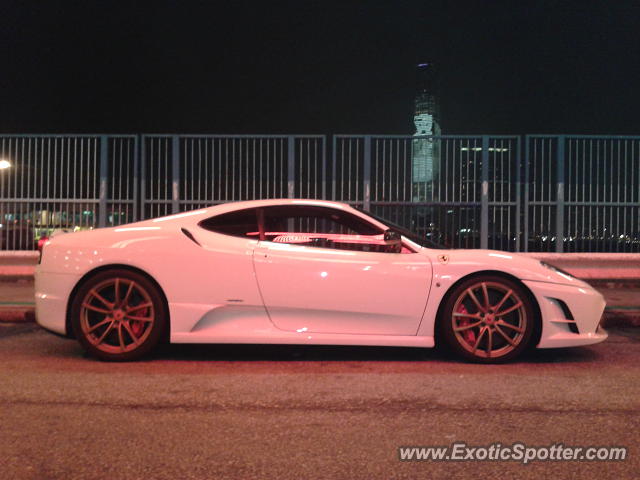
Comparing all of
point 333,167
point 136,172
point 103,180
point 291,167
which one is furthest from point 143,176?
point 333,167

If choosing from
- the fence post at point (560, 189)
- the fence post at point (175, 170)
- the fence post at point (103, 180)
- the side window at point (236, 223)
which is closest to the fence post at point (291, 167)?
the fence post at point (175, 170)

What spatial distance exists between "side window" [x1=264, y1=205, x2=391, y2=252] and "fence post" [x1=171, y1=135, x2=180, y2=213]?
8207mm

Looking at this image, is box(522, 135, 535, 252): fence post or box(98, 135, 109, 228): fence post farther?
box(98, 135, 109, 228): fence post

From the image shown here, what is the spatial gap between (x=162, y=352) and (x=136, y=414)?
6.18 ft

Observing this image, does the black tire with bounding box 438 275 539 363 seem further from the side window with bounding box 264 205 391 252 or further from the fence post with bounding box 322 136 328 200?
the fence post with bounding box 322 136 328 200

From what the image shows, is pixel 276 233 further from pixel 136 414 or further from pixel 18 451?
Answer: pixel 18 451

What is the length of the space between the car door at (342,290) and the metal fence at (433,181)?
7.94 m

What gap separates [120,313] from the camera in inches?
193

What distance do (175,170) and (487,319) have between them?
31.1 feet

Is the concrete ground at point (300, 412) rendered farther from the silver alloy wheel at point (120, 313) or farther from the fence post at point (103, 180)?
the fence post at point (103, 180)

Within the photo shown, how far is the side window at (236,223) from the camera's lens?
5.00 meters

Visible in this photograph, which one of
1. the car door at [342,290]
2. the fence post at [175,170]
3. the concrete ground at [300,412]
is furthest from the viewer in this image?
the fence post at [175,170]

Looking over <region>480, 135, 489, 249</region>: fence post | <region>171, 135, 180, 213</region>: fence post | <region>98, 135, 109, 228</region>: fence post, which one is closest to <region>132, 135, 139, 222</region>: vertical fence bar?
<region>98, 135, 109, 228</region>: fence post

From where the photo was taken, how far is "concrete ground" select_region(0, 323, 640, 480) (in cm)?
279
